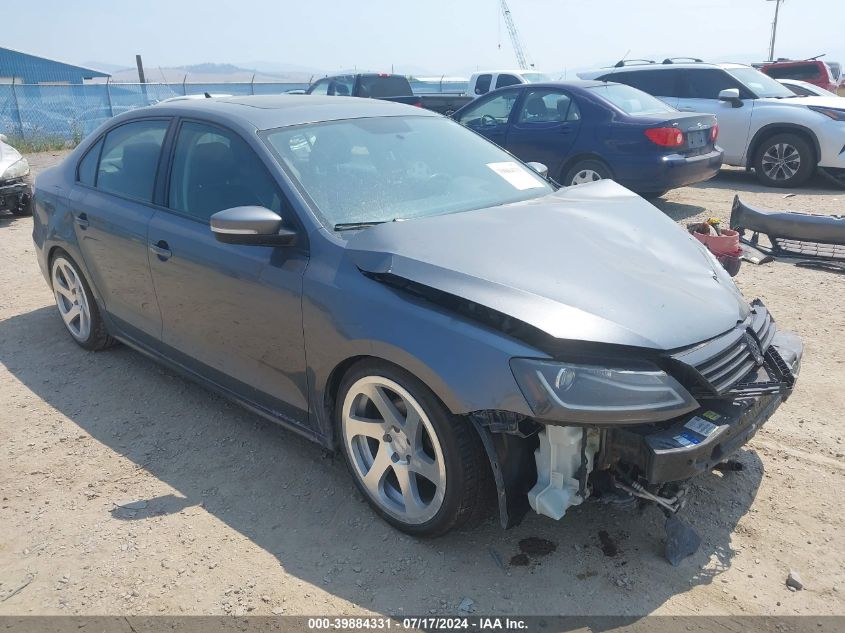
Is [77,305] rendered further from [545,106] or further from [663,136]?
[663,136]

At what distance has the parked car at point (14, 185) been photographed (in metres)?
9.47

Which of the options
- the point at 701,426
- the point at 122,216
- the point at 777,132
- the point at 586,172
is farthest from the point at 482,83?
the point at 701,426

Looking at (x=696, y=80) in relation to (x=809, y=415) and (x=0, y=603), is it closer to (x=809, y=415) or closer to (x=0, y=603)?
(x=809, y=415)

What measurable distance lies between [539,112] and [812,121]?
161 inches

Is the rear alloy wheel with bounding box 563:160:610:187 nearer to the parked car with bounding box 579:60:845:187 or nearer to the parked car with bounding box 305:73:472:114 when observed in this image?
the parked car with bounding box 579:60:845:187

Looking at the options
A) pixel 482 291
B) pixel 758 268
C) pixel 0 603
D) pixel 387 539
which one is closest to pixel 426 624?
pixel 387 539

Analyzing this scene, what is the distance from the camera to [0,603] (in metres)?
2.67

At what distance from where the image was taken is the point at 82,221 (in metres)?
4.44

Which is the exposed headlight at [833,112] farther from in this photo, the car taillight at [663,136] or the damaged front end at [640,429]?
the damaged front end at [640,429]

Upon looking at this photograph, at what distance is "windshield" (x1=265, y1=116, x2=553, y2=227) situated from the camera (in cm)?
323

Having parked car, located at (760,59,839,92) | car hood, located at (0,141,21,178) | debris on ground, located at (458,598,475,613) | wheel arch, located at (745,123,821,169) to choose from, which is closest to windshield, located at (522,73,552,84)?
parked car, located at (760,59,839,92)

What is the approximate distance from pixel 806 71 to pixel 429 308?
20080 millimetres

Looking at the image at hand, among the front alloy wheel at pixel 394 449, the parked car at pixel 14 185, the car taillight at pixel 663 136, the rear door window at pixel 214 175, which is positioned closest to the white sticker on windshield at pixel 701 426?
the front alloy wheel at pixel 394 449

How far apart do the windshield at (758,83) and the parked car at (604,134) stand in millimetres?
2641
